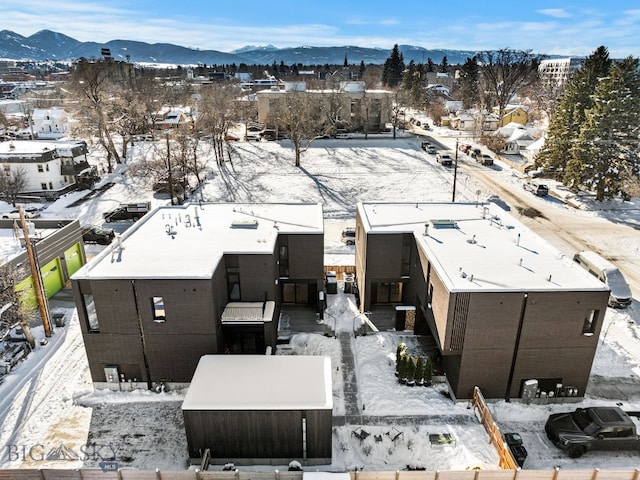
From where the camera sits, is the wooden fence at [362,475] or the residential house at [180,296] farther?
the residential house at [180,296]

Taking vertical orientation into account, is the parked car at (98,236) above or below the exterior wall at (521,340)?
below

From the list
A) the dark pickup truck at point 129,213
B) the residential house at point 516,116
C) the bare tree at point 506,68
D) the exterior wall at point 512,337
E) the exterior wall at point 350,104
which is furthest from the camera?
the bare tree at point 506,68

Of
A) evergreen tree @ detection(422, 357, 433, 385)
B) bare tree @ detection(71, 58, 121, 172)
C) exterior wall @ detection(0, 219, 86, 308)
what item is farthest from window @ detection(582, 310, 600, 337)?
bare tree @ detection(71, 58, 121, 172)

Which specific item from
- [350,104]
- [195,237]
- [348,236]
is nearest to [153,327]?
[195,237]

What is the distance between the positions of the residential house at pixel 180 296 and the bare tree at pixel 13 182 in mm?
28380

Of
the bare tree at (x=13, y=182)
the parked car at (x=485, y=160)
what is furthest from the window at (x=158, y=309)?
the parked car at (x=485, y=160)

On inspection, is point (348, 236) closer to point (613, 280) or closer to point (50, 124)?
point (613, 280)

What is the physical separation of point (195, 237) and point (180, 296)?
5031mm

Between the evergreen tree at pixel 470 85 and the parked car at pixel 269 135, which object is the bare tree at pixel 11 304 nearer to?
the parked car at pixel 269 135

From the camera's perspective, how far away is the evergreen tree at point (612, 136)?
40.4 meters

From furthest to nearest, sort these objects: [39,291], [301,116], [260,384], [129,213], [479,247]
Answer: [301,116]
[129,213]
[39,291]
[479,247]
[260,384]

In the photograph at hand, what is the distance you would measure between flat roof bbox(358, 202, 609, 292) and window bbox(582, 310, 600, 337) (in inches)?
45.0

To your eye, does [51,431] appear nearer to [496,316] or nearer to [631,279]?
[496,316]

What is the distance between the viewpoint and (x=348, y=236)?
34094 mm
